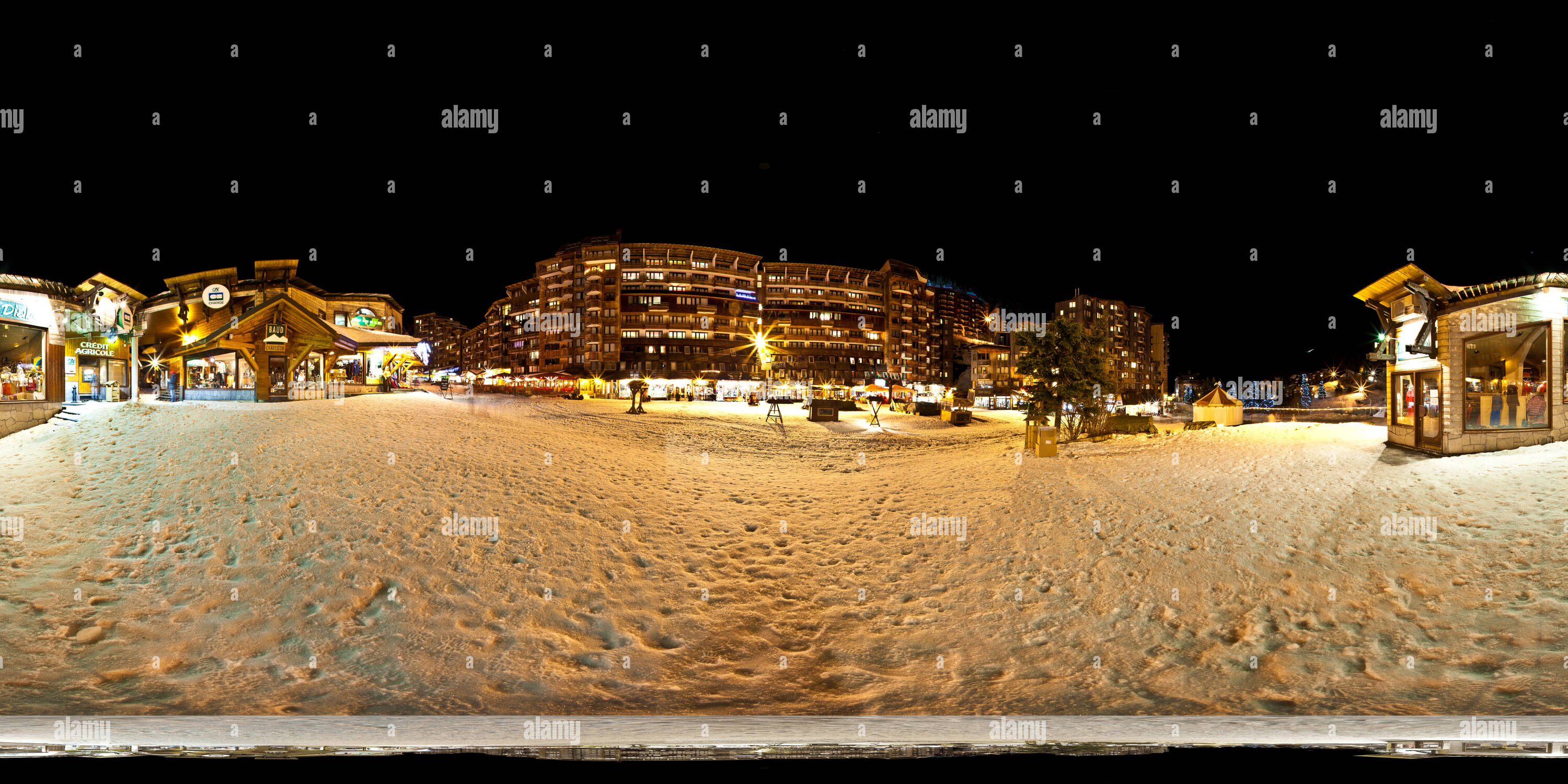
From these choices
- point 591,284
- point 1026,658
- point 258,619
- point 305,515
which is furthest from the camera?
point 591,284

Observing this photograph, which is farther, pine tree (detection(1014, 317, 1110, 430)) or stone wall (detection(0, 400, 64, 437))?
pine tree (detection(1014, 317, 1110, 430))

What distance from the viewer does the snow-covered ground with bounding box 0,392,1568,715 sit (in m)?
4.91

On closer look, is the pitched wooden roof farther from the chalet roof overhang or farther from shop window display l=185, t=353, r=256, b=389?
shop window display l=185, t=353, r=256, b=389

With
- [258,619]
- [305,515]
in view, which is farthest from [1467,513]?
[305,515]

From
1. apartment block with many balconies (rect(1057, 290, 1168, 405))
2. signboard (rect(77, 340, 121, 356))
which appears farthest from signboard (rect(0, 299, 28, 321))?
apartment block with many balconies (rect(1057, 290, 1168, 405))

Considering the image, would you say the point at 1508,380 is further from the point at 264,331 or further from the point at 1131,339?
the point at 1131,339

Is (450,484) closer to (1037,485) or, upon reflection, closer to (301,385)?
(1037,485)

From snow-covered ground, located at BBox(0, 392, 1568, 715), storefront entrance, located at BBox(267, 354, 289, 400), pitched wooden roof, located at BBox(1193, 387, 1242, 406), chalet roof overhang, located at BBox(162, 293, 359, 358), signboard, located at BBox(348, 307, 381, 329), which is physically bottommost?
snow-covered ground, located at BBox(0, 392, 1568, 715)

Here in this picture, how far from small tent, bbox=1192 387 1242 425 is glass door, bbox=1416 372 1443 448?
1644 cm

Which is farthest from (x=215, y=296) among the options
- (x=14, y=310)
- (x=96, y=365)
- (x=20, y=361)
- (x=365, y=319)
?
(x=365, y=319)

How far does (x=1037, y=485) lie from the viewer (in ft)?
43.1

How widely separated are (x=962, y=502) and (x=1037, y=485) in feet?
8.76

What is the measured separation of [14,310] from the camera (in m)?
11.2

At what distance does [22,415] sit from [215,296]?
1400cm
